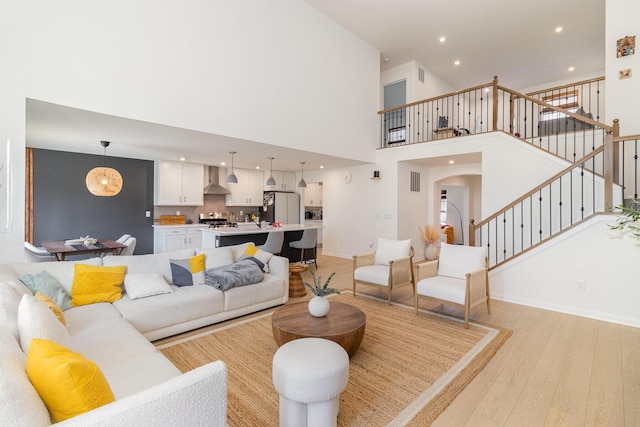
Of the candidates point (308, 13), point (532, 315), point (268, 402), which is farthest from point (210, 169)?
point (532, 315)

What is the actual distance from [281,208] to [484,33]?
6.55m

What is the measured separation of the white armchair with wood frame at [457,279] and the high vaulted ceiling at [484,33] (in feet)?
15.6

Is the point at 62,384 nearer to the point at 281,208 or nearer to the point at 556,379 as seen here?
the point at 556,379

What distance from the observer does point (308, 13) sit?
Result: 19.4 ft

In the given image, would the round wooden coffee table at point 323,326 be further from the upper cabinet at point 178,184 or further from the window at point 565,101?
the window at point 565,101

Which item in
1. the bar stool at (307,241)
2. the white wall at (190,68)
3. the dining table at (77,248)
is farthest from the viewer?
the bar stool at (307,241)

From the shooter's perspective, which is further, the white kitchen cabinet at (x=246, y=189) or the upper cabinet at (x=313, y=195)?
the upper cabinet at (x=313, y=195)

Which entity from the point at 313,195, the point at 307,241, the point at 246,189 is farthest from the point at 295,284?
the point at 313,195

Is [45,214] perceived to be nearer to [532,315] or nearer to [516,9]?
[532,315]

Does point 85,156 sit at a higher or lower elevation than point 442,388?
higher

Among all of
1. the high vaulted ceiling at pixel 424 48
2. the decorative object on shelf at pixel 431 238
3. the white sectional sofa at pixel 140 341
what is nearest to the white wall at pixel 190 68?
the high vaulted ceiling at pixel 424 48

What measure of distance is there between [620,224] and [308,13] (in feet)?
19.4

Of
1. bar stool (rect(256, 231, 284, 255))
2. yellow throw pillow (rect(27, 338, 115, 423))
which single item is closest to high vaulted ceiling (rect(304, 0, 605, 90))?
bar stool (rect(256, 231, 284, 255))

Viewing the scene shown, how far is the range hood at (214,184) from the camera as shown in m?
8.04
